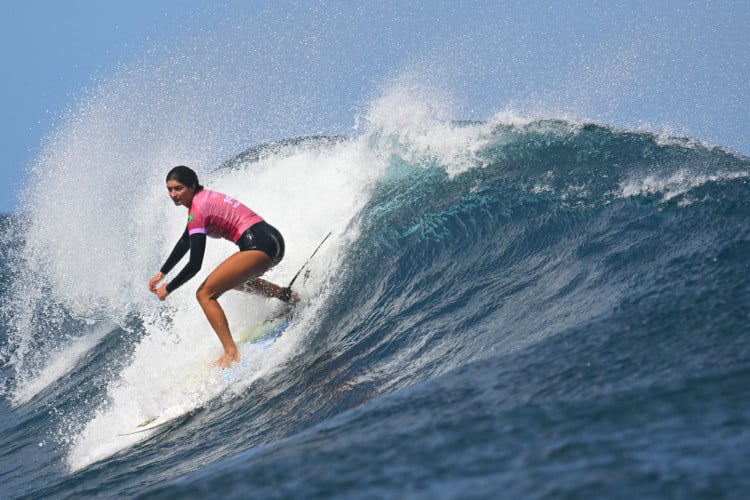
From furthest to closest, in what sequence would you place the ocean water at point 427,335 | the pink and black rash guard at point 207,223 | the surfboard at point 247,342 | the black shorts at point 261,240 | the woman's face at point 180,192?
1. the black shorts at point 261,240
2. the woman's face at point 180,192
3. the pink and black rash guard at point 207,223
4. the surfboard at point 247,342
5. the ocean water at point 427,335

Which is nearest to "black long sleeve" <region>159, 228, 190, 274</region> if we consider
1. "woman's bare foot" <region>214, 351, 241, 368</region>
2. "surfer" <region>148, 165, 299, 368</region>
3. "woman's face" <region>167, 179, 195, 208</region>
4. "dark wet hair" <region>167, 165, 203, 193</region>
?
"surfer" <region>148, 165, 299, 368</region>

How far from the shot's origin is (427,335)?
5617 mm

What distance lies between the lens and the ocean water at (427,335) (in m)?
2.50

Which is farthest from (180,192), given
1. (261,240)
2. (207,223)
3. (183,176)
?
(261,240)

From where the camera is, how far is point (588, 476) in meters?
2.11

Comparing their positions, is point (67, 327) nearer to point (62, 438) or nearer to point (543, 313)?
point (62, 438)

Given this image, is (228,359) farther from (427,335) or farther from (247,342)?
(427,335)

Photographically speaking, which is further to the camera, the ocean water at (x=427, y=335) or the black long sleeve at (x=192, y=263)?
the black long sleeve at (x=192, y=263)

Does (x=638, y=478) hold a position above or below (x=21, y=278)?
below

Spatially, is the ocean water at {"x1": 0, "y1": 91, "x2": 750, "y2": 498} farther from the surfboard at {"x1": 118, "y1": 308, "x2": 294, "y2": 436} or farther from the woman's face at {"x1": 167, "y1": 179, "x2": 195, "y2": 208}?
the woman's face at {"x1": 167, "y1": 179, "x2": 195, "y2": 208}

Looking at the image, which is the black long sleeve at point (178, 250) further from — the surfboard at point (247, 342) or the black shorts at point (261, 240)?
the surfboard at point (247, 342)

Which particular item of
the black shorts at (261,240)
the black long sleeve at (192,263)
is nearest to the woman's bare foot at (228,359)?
the black long sleeve at (192,263)

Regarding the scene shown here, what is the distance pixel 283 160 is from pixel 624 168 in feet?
19.2

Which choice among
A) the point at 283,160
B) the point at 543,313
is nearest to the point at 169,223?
the point at 283,160
